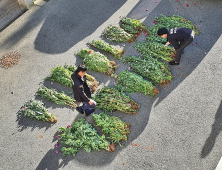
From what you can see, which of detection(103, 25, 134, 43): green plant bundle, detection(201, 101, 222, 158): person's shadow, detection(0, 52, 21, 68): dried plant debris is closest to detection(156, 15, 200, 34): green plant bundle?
detection(103, 25, 134, 43): green plant bundle

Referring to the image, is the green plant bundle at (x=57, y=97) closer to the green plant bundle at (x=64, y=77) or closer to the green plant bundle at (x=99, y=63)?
the green plant bundle at (x=64, y=77)

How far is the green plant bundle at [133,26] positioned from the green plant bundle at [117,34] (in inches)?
8.7

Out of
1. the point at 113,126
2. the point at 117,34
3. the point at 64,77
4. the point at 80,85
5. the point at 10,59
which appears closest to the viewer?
the point at 80,85

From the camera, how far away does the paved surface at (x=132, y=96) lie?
452 centimetres

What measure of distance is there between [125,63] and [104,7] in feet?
10.3

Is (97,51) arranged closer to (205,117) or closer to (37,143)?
(37,143)

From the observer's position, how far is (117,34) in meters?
6.75

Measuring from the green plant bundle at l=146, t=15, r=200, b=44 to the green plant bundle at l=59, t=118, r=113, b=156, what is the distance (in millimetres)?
3695

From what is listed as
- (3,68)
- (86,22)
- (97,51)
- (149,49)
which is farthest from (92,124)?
(86,22)

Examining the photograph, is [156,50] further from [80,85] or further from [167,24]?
[80,85]

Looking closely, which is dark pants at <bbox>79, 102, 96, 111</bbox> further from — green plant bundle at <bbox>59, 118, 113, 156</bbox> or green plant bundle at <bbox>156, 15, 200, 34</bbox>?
green plant bundle at <bbox>156, 15, 200, 34</bbox>

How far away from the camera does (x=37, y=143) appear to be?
4.79m

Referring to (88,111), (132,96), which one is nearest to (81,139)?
(88,111)

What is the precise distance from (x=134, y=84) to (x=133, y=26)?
2.48 m
